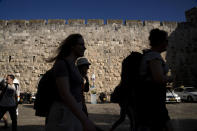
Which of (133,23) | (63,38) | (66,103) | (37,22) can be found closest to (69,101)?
(66,103)

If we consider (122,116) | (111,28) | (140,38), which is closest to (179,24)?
(140,38)

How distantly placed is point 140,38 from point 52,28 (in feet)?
24.8

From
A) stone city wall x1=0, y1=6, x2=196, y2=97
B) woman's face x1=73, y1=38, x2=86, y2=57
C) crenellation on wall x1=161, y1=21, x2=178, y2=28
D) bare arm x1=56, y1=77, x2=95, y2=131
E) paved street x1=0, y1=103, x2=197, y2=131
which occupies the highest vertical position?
crenellation on wall x1=161, y1=21, x2=178, y2=28

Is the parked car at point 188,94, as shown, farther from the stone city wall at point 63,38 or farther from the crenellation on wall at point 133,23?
the crenellation on wall at point 133,23

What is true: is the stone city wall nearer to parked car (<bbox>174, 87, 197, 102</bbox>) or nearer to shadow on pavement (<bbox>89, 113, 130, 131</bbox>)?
parked car (<bbox>174, 87, 197, 102</bbox>)

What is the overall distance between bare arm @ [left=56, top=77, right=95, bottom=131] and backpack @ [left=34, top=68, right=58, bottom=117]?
0.13 metres

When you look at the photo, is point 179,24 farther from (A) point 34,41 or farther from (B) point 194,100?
(A) point 34,41

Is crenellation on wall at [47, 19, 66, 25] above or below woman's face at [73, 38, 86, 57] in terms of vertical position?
above

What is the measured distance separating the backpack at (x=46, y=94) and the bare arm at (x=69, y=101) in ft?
0.44

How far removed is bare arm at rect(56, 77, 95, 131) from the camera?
1488 millimetres

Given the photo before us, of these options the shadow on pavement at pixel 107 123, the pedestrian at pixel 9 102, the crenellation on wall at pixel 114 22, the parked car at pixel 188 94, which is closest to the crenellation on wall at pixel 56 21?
the crenellation on wall at pixel 114 22

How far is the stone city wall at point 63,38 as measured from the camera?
50.2 ft

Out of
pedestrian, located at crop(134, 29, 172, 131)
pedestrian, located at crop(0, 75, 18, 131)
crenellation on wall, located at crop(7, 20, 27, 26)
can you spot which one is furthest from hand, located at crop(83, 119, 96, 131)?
crenellation on wall, located at crop(7, 20, 27, 26)

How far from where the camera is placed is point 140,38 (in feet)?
53.3
